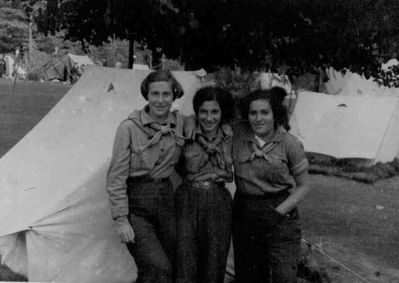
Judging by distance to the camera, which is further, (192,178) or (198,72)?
(198,72)

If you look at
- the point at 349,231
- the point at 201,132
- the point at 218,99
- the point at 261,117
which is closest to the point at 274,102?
the point at 261,117

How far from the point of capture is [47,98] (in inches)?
872

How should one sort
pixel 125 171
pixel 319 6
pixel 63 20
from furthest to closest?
pixel 63 20, pixel 319 6, pixel 125 171

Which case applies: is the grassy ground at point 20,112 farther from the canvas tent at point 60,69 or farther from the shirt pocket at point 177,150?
the canvas tent at point 60,69

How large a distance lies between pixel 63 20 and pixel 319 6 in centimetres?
201

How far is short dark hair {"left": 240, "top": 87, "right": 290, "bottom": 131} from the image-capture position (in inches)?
157

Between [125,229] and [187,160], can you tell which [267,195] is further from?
[125,229]

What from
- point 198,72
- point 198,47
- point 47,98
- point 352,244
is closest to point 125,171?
point 198,72

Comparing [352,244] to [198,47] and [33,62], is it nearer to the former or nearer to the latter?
[198,47]

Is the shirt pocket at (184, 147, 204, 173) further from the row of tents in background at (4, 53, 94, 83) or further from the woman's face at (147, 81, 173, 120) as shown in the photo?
the row of tents in background at (4, 53, 94, 83)

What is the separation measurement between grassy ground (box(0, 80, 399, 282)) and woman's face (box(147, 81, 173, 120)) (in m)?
1.75

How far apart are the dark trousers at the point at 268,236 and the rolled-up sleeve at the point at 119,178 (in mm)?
717

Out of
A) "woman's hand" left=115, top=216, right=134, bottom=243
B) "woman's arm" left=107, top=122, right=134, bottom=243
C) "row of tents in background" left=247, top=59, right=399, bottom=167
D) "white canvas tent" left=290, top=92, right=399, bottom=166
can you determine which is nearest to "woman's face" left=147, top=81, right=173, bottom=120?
"woman's arm" left=107, top=122, right=134, bottom=243

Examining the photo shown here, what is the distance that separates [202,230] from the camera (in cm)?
391
